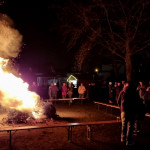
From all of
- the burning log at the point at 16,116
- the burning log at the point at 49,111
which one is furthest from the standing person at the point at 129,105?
the burning log at the point at 16,116

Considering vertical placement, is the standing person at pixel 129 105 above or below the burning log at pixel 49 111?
above

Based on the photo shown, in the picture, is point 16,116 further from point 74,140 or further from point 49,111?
point 74,140

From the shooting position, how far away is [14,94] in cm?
1030

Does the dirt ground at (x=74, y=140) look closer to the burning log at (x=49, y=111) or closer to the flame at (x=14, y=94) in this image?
the burning log at (x=49, y=111)

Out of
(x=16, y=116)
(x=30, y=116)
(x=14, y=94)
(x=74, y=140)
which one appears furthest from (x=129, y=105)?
(x=14, y=94)

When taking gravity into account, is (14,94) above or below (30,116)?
above

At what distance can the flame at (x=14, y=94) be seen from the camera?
10062 millimetres

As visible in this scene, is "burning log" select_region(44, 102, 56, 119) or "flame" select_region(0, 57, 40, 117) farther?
"burning log" select_region(44, 102, 56, 119)

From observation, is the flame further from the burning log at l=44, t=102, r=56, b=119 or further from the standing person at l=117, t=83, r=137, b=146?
the standing person at l=117, t=83, r=137, b=146

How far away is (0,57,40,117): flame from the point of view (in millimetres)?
10062

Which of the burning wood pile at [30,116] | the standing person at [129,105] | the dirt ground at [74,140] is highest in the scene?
the standing person at [129,105]

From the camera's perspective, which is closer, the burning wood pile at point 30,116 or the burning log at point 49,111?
the burning wood pile at point 30,116

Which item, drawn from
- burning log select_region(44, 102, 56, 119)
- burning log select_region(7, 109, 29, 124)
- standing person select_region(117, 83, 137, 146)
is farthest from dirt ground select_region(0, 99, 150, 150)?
burning log select_region(44, 102, 56, 119)

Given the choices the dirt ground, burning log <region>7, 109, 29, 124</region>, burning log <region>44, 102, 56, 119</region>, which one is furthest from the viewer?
burning log <region>44, 102, 56, 119</region>
